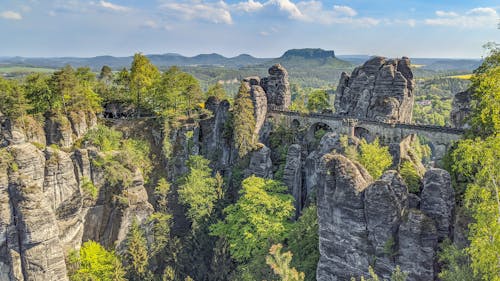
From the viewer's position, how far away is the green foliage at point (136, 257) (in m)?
36.8

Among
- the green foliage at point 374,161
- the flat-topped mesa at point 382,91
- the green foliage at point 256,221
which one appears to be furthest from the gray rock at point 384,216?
the flat-topped mesa at point 382,91

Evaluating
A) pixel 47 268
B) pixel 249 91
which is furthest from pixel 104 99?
pixel 47 268

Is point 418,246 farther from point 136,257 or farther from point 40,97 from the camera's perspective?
point 40,97

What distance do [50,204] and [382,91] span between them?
42.2m

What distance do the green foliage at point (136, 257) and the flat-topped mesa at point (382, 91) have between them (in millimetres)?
32940

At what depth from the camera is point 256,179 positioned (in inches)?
1532

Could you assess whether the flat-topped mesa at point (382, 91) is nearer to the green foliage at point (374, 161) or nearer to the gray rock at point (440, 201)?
the green foliage at point (374, 161)

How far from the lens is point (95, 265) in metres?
35.3

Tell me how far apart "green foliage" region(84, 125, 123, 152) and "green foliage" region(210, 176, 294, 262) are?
1706 centimetres

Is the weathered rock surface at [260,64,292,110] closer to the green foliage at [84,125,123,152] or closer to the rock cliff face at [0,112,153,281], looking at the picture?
the green foliage at [84,125,123,152]

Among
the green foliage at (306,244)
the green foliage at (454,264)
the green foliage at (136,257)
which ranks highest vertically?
the green foliage at (454,264)

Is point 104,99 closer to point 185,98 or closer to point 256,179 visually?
point 185,98

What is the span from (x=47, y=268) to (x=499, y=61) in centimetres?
4286

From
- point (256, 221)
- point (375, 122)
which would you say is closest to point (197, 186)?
point (256, 221)
